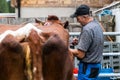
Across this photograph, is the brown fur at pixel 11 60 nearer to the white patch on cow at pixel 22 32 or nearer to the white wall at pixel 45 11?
the white patch on cow at pixel 22 32

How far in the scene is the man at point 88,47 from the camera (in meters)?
4.69

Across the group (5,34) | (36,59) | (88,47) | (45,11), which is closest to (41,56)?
(36,59)

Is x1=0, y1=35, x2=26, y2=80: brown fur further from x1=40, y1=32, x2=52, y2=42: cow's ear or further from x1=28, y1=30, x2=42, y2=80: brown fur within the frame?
x1=40, y1=32, x2=52, y2=42: cow's ear

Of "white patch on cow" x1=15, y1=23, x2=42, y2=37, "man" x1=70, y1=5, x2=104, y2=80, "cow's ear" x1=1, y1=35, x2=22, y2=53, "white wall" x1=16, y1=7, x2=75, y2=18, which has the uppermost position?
"white patch on cow" x1=15, y1=23, x2=42, y2=37

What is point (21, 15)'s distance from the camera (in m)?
20.7

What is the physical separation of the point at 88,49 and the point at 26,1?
56.4ft

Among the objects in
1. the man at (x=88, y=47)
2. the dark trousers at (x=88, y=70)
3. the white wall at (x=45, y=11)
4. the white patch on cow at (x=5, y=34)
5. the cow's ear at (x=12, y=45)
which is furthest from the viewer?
the white wall at (x=45, y=11)

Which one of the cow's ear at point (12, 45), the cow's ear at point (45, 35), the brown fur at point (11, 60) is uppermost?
the cow's ear at point (45, 35)

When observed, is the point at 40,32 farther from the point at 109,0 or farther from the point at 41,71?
the point at 109,0

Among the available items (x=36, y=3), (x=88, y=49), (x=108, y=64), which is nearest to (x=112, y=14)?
(x=108, y=64)

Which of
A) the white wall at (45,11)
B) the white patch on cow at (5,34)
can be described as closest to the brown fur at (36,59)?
the white patch on cow at (5,34)

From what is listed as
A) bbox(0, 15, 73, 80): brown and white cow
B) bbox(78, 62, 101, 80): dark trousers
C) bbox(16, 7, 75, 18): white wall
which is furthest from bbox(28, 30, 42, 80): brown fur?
bbox(16, 7, 75, 18): white wall

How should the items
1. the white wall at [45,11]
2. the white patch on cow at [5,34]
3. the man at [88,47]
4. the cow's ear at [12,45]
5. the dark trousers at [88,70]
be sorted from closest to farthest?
the cow's ear at [12,45] → the white patch on cow at [5,34] → the man at [88,47] → the dark trousers at [88,70] → the white wall at [45,11]

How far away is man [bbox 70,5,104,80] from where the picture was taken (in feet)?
15.4
